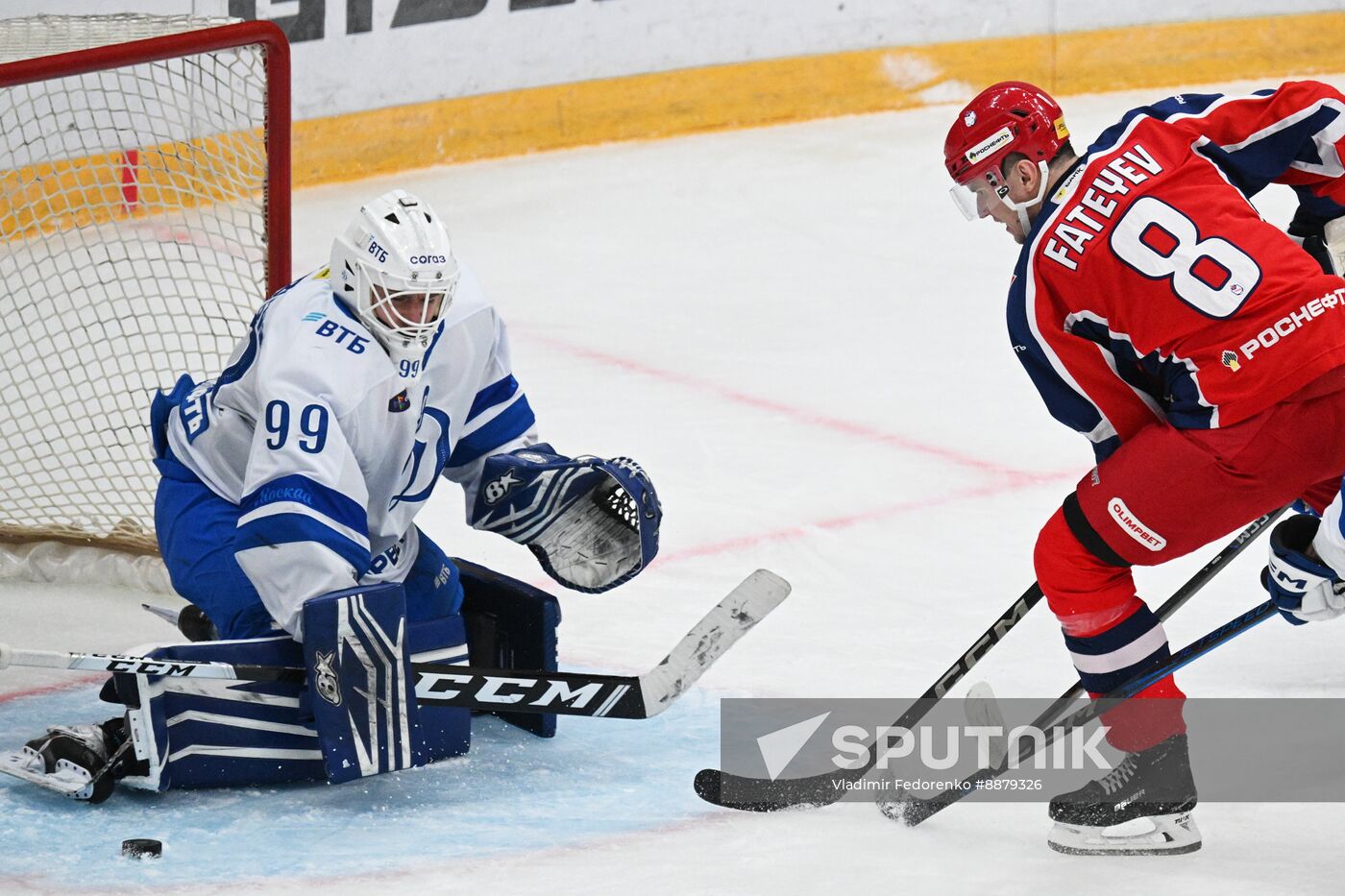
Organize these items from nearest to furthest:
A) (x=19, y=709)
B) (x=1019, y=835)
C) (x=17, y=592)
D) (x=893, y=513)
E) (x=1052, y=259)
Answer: (x=1052, y=259), (x=1019, y=835), (x=19, y=709), (x=17, y=592), (x=893, y=513)

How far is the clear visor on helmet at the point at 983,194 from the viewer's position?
100 inches

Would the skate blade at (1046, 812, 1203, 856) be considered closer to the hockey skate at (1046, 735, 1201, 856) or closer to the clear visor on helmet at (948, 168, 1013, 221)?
the hockey skate at (1046, 735, 1201, 856)

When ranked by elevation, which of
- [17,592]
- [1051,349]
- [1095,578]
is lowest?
[17,592]

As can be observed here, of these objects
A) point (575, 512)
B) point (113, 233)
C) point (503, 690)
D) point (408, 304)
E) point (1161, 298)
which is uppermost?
point (1161, 298)

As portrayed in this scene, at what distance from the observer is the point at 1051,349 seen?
2.45m

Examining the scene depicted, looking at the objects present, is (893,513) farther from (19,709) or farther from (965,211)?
(19,709)

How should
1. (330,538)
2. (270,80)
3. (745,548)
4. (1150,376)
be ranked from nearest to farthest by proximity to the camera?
1. (1150,376)
2. (330,538)
3. (270,80)
4. (745,548)

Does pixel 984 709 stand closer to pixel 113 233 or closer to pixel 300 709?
pixel 300 709

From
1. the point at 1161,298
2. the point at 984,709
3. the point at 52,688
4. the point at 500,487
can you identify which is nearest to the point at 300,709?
the point at 500,487

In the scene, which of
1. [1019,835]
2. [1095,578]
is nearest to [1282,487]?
[1095,578]

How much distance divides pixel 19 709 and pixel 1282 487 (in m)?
1.90

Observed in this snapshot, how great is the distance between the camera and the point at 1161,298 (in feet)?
7.78

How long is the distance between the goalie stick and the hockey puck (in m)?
0.25

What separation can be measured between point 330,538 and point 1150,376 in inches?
43.1
